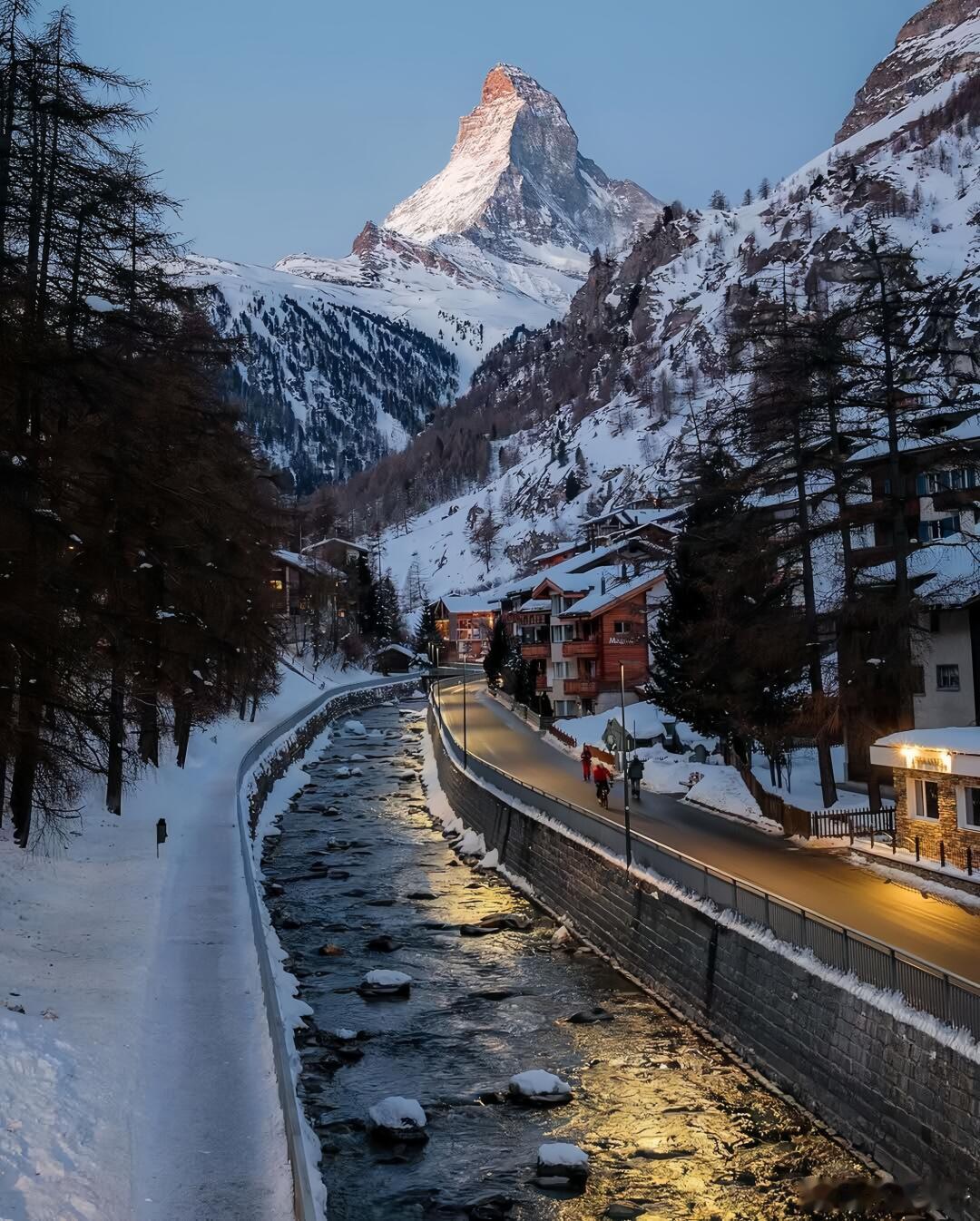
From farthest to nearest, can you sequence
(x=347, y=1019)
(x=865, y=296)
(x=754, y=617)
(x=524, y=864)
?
(x=524, y=864), (x=754, y=617), (x=865, y=296), (x=347, y=1019)

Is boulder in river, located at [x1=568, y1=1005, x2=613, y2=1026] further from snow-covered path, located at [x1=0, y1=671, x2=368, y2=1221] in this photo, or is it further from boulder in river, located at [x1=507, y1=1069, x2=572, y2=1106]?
snow-covered path, located at [x1=0, y1=671, x2=368, y2=1221]

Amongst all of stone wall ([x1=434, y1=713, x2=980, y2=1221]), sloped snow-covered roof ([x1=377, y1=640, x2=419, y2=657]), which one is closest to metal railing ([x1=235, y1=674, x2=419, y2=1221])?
stone wall ([x1=434, y1=713, x2=980, y2=1221])

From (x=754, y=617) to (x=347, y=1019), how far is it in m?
16.8

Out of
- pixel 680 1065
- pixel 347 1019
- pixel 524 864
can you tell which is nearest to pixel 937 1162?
pixel 680 1065

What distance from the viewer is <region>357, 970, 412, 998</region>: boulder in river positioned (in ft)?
88.9

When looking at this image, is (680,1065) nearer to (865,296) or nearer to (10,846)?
(10,846)

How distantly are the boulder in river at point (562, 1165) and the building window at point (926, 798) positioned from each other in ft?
44.5

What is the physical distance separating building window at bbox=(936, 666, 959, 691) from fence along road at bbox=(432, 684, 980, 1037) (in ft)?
25.3

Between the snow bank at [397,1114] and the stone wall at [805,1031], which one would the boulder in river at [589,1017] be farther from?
the snow bank at [397,1114]

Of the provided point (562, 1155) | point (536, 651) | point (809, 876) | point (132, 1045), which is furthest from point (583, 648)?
point (132, 1045)

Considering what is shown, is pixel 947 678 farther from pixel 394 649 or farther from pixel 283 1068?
pixel 394 649

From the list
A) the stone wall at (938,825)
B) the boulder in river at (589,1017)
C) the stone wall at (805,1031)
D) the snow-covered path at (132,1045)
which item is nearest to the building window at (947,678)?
the stone wall at (938,825)

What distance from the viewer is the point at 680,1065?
22484 millimetres

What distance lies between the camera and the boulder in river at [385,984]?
2711 cm
